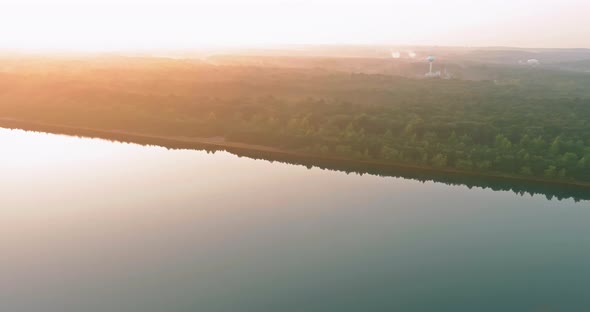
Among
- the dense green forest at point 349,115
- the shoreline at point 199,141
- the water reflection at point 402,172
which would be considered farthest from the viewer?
the dense green forest at point 349,115

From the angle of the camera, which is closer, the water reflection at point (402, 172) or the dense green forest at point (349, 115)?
the water reflection at point (402, 172)

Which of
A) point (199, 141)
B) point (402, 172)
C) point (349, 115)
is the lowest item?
point (402, 172)

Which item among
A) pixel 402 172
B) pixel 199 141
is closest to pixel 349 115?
pixel 402 172

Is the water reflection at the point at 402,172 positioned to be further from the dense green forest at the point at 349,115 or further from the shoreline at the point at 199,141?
the dense green forest at the point at 349,115

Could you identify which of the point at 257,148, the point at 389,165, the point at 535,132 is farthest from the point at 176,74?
the point at 535,132

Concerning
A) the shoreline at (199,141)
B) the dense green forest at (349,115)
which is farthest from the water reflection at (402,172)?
the dense green forest at (349,115)

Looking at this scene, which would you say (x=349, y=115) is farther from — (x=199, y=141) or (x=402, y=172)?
(x=199, y=141)
